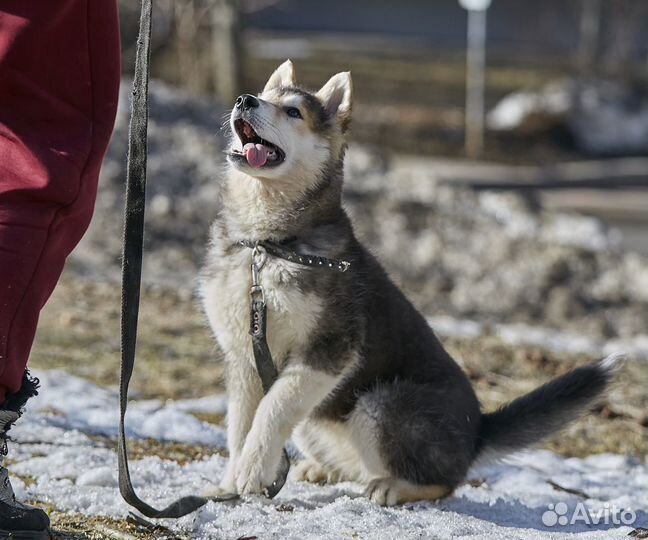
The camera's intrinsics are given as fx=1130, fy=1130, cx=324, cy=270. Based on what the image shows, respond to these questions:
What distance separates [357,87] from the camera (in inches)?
1086

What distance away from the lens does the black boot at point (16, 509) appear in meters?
3.41

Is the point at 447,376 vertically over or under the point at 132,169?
under

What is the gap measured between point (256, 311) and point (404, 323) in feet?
2.24

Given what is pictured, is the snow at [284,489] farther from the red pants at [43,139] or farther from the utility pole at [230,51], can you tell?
the utility pole at [230,51]

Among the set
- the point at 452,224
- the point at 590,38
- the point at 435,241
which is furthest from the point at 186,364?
the point at 590,38

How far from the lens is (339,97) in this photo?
15.5 ft

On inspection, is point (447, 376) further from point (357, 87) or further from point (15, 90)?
point (357, 87)

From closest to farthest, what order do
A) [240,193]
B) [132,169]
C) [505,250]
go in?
[132,169]
[240,193]
[505,250]

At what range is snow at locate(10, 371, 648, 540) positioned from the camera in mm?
3822

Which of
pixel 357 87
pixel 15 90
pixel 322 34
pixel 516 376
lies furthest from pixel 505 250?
pixel 322 34

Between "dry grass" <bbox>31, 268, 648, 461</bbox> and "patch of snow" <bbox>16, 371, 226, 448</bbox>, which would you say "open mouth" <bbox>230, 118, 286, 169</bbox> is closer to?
"dry grass" <bbox>31, 268, 648, 461</bbox>

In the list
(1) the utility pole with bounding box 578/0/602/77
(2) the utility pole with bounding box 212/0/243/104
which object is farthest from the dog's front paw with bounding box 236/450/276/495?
(1) the utility pole with bounding box 578/0/602/77

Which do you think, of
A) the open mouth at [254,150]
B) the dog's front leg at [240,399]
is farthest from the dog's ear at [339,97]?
the dog's front leg at [240,399]

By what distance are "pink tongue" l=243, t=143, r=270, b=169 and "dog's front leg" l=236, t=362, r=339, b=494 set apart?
76cm
